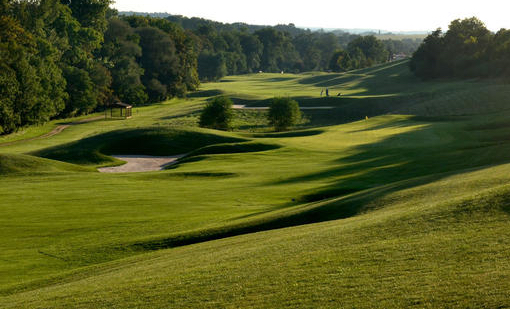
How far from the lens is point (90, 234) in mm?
23016

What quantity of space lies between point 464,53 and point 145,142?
281 feet

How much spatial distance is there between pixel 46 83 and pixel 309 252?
266 feet

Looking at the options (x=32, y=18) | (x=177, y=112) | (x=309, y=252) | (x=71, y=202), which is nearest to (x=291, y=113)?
(x=177, y=112)

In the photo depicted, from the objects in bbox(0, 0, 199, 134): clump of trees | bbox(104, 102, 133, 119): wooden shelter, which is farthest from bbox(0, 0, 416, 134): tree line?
bbox(104, 102, 133, 119): wooden shelter

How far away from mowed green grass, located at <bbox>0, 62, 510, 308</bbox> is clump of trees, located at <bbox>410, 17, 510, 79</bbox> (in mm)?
61254

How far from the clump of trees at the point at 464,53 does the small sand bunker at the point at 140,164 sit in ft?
244

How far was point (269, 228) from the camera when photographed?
69.7 ft

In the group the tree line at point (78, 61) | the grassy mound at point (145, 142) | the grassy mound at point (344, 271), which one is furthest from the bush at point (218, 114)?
the grassy mound at point (344, 271)

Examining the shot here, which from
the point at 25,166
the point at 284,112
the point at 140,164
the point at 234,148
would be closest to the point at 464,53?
the point at 284,112

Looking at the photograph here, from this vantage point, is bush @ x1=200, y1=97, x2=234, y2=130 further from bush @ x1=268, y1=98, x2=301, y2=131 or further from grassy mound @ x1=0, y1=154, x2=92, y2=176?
grassy mound @ x1=0, y1=154, x2=92, y2=176

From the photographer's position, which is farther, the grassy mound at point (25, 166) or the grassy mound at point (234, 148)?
the grassy mound at point (234, 148)

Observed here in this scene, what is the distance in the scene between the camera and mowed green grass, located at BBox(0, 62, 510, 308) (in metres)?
11.5

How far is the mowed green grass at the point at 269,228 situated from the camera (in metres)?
11.5

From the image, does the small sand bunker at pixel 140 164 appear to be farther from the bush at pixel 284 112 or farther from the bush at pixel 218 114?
the bush at pixel 284 112
